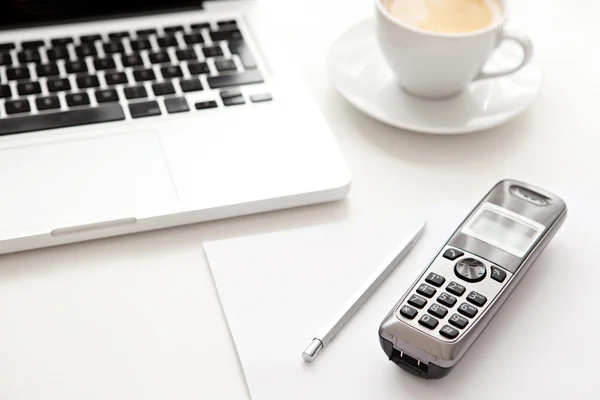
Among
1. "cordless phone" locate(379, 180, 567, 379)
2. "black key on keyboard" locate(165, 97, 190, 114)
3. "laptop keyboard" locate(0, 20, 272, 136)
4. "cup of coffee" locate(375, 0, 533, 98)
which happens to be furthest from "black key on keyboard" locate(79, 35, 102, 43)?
"cordless phone" locate(379, 180, 567, 379)

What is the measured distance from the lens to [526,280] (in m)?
0.51

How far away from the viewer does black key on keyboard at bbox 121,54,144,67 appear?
62 cm

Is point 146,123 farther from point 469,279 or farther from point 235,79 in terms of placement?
point 469,279

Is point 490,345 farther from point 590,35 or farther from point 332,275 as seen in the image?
point 590,35

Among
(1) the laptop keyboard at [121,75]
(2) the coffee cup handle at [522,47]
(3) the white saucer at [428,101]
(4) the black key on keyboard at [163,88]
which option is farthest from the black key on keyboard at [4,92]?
(2) the coffee cup handle at [522,47]

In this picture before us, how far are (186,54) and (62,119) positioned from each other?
12 centimetres

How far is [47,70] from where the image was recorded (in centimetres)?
61

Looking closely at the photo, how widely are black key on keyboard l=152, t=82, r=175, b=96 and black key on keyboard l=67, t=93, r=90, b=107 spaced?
A: 1.9 inches

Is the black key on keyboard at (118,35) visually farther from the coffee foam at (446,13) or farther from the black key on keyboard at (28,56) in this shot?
the coffee foam at (446,13)

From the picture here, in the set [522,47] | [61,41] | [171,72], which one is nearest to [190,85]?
[171,72]

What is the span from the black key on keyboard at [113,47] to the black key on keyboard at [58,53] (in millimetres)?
29

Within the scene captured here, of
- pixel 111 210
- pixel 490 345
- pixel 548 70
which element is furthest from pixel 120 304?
pixel 548 70

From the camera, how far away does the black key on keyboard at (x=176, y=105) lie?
0.59 metres

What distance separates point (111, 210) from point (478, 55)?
0.28 m
